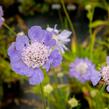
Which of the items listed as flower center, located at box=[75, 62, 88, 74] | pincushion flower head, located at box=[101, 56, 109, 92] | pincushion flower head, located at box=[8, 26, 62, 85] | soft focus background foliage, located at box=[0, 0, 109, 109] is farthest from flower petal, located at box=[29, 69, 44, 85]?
flower center, located at box=[75, 62, 88, 74]

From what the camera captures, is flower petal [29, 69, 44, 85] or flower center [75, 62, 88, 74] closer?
flower petal [29, 69, 44, 85]

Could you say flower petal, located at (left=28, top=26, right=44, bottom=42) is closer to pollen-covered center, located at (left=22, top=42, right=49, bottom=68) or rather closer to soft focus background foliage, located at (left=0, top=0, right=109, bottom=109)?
pollen-covered center, located at (left=22, top=42, right=49, bottom=68)

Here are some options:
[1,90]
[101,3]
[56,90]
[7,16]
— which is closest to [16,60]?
[56,90]

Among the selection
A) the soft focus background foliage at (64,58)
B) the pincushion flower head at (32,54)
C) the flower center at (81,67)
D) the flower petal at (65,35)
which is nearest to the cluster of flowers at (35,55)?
the pincushion flower head at (32,54)

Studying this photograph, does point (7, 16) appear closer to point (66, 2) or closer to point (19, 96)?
point (66, 2)

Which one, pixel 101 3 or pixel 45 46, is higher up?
pixel 101 3

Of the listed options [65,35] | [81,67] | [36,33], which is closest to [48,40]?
[36,33]

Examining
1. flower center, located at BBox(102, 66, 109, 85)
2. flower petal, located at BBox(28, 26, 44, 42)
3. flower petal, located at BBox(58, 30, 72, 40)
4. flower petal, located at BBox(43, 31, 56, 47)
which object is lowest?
flower center, located at BBox(102, 66, 109, 85)

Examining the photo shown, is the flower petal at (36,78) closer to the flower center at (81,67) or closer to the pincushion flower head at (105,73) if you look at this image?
the pincushion flower head at (105,73)
